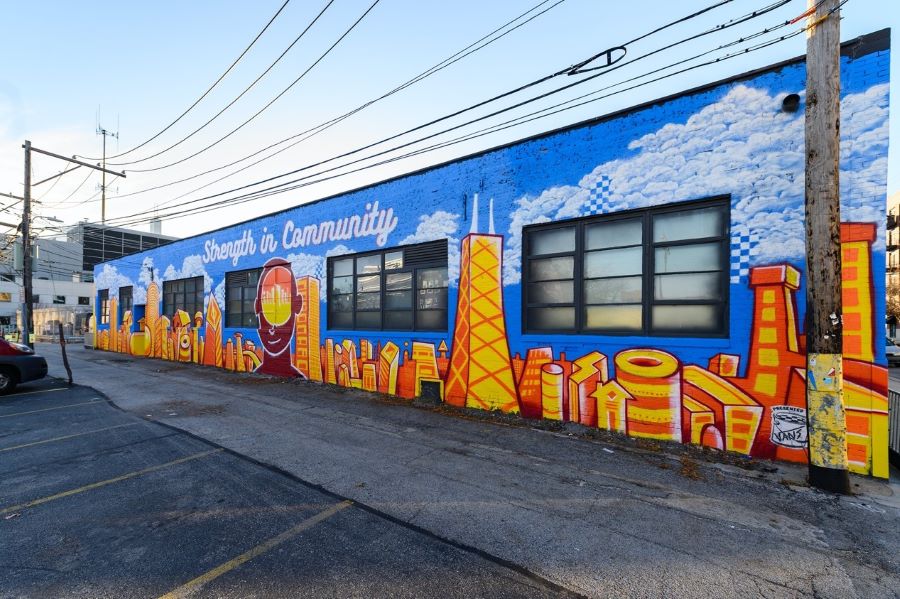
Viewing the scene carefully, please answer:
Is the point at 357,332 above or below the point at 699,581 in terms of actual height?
above

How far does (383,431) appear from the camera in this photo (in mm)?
6816

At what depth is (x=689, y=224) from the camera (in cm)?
621

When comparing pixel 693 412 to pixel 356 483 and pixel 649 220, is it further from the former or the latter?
pixel 356 483

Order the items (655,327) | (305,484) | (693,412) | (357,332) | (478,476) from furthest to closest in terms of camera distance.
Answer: (357,332) → (655,327) → (693,412) → (478,476) → (305,484)

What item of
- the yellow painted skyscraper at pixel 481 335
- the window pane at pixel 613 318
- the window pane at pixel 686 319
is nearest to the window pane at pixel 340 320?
the yellow painted skyscraper at pixel 481 335

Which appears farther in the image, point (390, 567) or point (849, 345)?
point (849, 345)

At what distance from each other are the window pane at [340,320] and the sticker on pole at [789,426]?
923cm

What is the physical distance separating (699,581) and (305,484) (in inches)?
151

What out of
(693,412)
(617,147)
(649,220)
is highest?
(617,147)

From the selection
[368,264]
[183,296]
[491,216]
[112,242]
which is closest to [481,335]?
[491,216]

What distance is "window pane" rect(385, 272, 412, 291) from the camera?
32.1 feet

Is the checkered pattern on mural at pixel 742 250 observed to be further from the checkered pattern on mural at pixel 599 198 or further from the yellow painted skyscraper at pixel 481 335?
the yellow painted skyscraper at pixel 481 335

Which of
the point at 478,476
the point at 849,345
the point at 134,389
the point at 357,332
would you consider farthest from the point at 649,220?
the point at 134,389

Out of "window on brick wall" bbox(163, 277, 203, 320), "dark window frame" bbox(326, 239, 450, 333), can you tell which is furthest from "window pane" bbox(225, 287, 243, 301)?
"dark window frame" bbox(326, 239, 450, 333)
